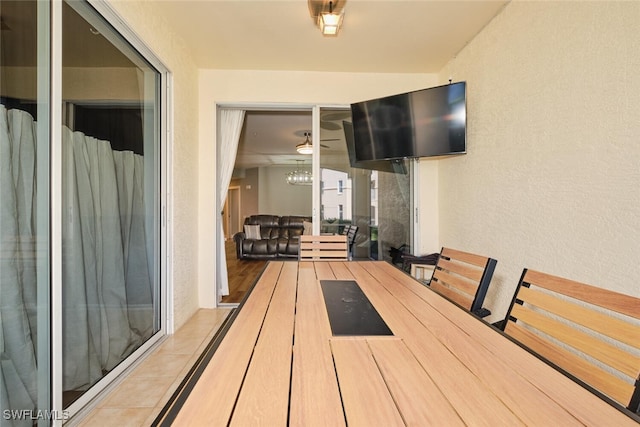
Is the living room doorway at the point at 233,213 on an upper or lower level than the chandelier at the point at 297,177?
lower

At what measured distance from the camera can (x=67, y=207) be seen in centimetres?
148

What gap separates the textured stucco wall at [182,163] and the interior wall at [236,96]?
88 millimetres

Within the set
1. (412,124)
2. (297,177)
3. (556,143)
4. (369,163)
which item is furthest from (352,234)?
(297,177)

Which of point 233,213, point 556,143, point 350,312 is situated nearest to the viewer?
point 350,312

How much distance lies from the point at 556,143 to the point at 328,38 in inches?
77.4

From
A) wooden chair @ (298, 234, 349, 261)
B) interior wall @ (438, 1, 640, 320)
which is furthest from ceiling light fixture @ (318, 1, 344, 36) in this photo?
wooden chair @ (298, 234, 349, 261)

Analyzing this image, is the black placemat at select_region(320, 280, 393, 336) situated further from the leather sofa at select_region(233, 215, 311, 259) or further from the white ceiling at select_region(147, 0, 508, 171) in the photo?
the leather sofa at select_region(233, 215, 311, 259)

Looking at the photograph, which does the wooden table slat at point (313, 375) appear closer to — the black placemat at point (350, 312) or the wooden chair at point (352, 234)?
the black placemat at point (350, 312)

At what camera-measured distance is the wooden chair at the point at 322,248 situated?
8.45 ft

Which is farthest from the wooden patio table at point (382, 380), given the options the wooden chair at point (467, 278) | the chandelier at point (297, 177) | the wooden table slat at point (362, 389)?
the chandelier at point (297, 177)

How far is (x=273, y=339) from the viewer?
3.02 ft

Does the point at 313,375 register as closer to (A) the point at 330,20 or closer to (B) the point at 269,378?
(B) the point at 269,378

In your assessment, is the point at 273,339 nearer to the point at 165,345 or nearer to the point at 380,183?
the point at 165,345

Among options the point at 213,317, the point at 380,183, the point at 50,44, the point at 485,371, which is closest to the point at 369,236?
the point at 380,183
